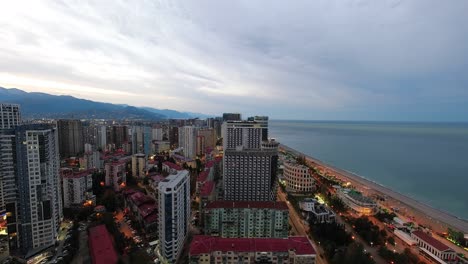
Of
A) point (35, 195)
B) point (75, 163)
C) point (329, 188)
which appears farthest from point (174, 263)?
point (75, 163)

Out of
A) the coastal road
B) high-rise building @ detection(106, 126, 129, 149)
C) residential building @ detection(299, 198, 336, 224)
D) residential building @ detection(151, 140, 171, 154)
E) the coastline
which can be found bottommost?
the coastline

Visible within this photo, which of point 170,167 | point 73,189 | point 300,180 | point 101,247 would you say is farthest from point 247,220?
point 170,167

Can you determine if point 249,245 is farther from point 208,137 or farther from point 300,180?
point 208,137

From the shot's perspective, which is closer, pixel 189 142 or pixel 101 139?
pixel 189 142

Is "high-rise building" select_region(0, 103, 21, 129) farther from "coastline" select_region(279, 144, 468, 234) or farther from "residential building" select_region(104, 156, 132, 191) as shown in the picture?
"coastline" select_region(279, 144, 468, 234)

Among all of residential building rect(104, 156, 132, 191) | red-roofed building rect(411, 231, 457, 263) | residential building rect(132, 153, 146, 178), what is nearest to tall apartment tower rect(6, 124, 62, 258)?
residential building rect(104, 156, 132, 191)

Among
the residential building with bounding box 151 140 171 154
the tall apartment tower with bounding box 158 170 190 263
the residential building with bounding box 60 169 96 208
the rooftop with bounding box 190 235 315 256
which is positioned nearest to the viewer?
the rooftop with bounding box 190 235 315 256
